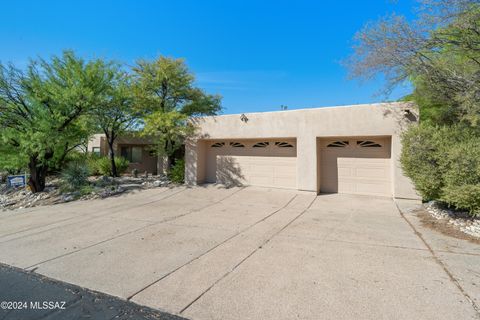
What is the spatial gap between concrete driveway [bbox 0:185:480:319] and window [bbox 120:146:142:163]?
37.6 feet

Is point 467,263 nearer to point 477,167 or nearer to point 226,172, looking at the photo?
point 477,167

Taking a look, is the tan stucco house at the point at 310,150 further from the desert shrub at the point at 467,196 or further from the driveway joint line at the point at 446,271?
the driveway joint line at the point at 446,271

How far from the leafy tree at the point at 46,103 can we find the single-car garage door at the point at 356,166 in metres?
→ 9.80

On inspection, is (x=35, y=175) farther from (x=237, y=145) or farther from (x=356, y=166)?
(x=356, y=166)

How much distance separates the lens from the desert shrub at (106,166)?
16.6m

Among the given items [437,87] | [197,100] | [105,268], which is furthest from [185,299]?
[197,100]

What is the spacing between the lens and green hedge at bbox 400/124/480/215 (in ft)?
18.3

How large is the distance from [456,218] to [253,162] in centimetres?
704

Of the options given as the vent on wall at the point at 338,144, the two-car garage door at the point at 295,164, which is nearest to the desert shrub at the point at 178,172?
the two-car garage door at the point at 295,164

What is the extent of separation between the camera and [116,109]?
1365 centimetres

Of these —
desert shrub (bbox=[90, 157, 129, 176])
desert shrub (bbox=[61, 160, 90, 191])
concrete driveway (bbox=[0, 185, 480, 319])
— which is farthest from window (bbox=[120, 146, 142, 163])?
concrete driveway (bbox=[0, 185, 480, 319])

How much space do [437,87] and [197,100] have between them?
11.1m

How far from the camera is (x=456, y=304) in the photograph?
292 centimetres

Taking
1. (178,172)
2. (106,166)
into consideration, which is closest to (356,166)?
(178,172)
